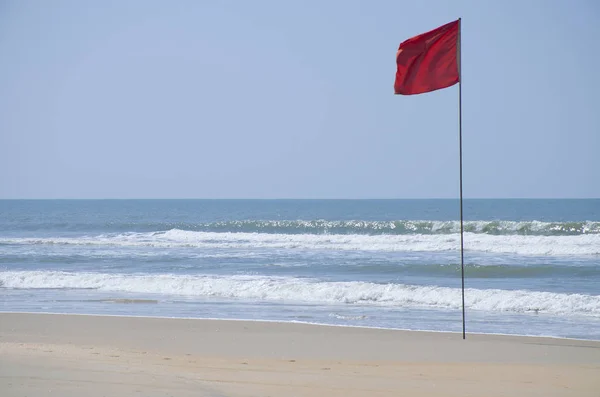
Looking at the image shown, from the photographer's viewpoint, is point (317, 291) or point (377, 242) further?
point (377, 242)

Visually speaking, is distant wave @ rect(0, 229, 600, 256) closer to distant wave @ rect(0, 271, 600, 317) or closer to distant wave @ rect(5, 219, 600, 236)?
distant wave @ rect(5, 219, 600, 236)

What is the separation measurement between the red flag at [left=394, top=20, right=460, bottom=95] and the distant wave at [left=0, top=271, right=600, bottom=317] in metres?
5.47

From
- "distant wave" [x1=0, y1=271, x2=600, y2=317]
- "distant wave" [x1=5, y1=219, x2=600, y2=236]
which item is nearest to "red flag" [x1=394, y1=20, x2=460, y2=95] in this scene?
"distant wave" [x1=0, y1=271, x2=600, y2=317]

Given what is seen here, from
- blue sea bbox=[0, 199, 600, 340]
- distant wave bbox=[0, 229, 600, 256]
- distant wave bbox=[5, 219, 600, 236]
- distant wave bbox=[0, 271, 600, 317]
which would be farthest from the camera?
distant wave bbox=[5, 219, 600, 236]

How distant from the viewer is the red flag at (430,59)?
32.3 feet

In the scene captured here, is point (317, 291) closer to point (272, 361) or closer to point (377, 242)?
point (272, 361)

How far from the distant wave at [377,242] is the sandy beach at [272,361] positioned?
1658cm

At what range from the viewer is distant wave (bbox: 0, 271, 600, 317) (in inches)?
531

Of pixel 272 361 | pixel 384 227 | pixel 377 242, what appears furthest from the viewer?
pixel 384 227

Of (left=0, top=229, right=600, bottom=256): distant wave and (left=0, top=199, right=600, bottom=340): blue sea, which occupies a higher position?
(left=0, top=229, right=600, bottom=256): distant wave

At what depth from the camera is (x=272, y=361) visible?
332 inches

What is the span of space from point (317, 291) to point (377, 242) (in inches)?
648

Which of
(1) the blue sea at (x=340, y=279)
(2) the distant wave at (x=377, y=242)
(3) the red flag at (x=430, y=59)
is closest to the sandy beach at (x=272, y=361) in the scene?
(1) the blue sea at (x=340, y=279)

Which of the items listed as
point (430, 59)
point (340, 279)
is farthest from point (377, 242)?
point (430, 59)
